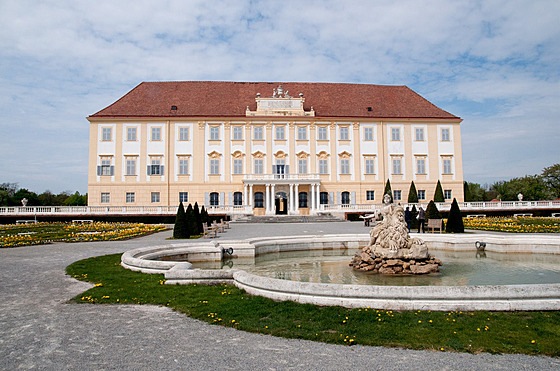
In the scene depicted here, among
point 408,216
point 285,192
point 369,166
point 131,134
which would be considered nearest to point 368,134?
point 369,166

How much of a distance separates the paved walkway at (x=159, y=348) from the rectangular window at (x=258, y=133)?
3262cm

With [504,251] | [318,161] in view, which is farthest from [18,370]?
[318,161]

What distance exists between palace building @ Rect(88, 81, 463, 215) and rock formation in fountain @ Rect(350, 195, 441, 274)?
25.9 m

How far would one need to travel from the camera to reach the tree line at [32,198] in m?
53.1

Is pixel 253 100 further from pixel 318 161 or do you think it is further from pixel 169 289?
pixel 169 289

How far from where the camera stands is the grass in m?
4.16

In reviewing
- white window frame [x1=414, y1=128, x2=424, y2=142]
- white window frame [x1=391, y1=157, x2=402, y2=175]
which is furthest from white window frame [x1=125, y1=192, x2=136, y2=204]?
white window frame [x1=414, y1=128, x2=424, y2=142]

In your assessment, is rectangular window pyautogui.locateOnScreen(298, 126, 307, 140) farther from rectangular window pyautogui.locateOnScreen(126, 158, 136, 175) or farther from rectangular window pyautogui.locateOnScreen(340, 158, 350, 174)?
rectangular window pyautogui.locateOnScreen(126, 158, 136, 175)

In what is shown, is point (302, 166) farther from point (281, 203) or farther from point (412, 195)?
point (412, 195)

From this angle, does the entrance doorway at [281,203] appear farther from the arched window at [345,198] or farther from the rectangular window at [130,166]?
the rectangular window at [130,166]

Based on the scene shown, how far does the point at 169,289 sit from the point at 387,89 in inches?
1570

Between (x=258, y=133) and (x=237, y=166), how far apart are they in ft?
12.3


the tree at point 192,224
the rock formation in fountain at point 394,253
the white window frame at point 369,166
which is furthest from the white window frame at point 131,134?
the rock formation in fountain at point 394,253

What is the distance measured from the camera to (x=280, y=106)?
38.4 metres
